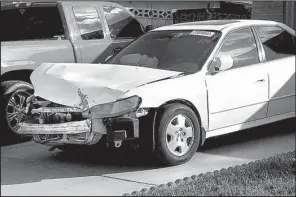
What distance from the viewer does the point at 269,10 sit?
1274 centimetres

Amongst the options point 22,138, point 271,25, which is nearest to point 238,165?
point 271,25

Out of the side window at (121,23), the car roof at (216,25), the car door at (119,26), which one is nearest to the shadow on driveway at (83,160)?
the car roof at (216,25)

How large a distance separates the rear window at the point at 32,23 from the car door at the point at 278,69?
2.89 metres

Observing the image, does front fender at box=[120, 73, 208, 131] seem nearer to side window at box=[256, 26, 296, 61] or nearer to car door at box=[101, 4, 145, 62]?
side window at box=[256, 26, 296, 61]

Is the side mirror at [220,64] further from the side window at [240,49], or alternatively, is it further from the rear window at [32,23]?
the rear window at [32,23]

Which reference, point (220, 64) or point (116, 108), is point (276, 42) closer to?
point (220, 64)

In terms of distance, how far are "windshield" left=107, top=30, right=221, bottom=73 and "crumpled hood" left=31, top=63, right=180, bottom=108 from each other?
340mm

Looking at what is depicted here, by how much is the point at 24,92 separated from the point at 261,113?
3.09m

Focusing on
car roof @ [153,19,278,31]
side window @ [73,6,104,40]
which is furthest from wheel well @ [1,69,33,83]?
car roof @ [153,19,278,31]

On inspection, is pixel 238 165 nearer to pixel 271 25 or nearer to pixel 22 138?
pixel 271 25

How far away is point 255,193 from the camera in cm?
499

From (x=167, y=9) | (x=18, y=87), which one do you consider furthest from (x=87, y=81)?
(x=167, y=9)

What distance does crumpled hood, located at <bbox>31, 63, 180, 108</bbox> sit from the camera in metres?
5.83

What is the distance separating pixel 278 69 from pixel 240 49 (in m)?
0.61
